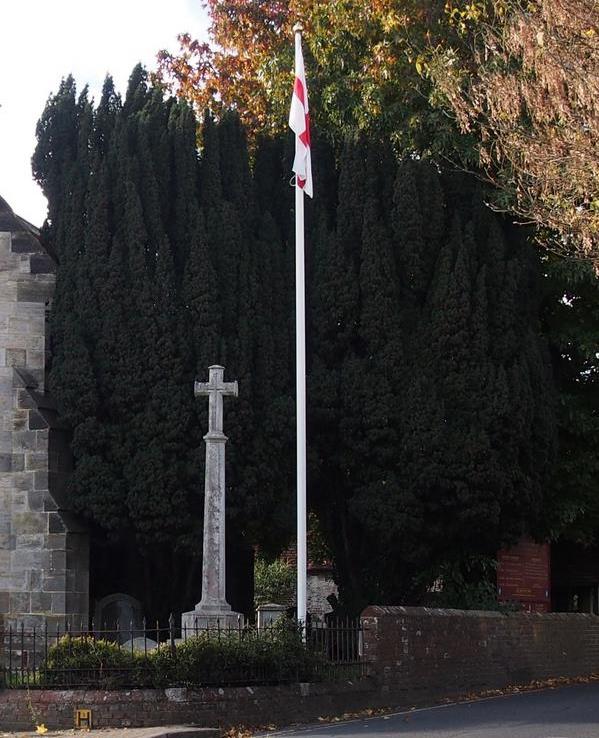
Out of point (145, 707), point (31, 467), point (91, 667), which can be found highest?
point (31, 467)

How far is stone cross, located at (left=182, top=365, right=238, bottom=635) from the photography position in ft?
56.7

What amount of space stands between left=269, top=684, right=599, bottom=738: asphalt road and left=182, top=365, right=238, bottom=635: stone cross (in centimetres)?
233

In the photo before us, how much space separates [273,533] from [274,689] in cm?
620

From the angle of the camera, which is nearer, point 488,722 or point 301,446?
point 488,722

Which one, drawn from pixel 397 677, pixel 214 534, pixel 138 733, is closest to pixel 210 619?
pixel 214 534

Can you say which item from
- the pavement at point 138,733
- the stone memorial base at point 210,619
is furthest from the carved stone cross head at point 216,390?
the pavement at point 138,733

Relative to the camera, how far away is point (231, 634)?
16.4 m

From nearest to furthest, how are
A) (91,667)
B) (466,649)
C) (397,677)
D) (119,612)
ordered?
1. (91,667)
2. (397,677)
3. (466,649)
4. (119,612)

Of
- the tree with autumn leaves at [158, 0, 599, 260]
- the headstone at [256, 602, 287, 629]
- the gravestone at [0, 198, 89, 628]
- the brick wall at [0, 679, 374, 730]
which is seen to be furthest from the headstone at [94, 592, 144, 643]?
the tree with autumn leaves at [158, 0, 599, 260]

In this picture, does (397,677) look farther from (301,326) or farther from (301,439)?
(301,326)

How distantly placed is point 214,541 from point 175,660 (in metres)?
2.47

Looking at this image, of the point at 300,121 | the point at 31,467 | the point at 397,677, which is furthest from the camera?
→ the point at 31,467

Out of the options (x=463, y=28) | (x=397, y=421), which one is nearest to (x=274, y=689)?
(x=397, y=421)

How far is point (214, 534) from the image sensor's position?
57.8ft
